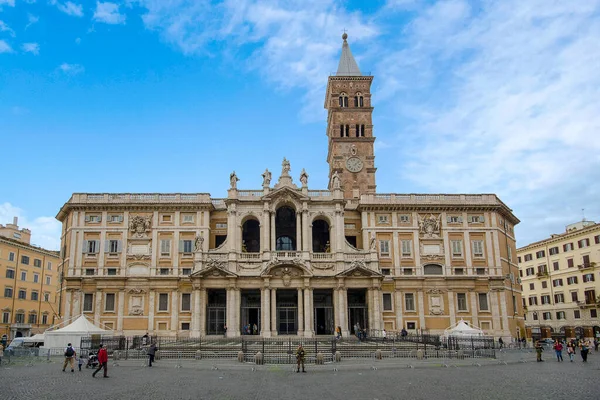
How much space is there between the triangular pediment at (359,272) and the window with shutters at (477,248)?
11.5m

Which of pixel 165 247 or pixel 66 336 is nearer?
pixel 66 336

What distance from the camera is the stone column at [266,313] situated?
169 ft

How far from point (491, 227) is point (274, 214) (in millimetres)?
23256

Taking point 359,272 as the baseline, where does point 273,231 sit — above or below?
above

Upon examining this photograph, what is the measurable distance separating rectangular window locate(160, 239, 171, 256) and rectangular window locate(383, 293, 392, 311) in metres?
22.5

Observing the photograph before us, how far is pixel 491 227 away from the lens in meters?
58.6

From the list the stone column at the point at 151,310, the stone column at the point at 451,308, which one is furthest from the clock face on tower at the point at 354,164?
the stone column at the point at 151,310

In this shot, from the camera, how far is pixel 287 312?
2138 inches

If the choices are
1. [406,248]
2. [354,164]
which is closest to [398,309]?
[406,248]

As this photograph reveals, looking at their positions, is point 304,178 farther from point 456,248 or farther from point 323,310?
point 456,248

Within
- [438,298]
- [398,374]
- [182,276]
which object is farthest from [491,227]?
[398,374]

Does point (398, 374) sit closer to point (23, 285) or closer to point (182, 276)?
point (182, 276)

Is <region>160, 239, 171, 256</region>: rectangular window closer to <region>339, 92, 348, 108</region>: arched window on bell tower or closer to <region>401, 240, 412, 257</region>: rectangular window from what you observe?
<region>401, 240, 412, 257</region>: rectangular window

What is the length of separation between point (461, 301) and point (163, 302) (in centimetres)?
3025
